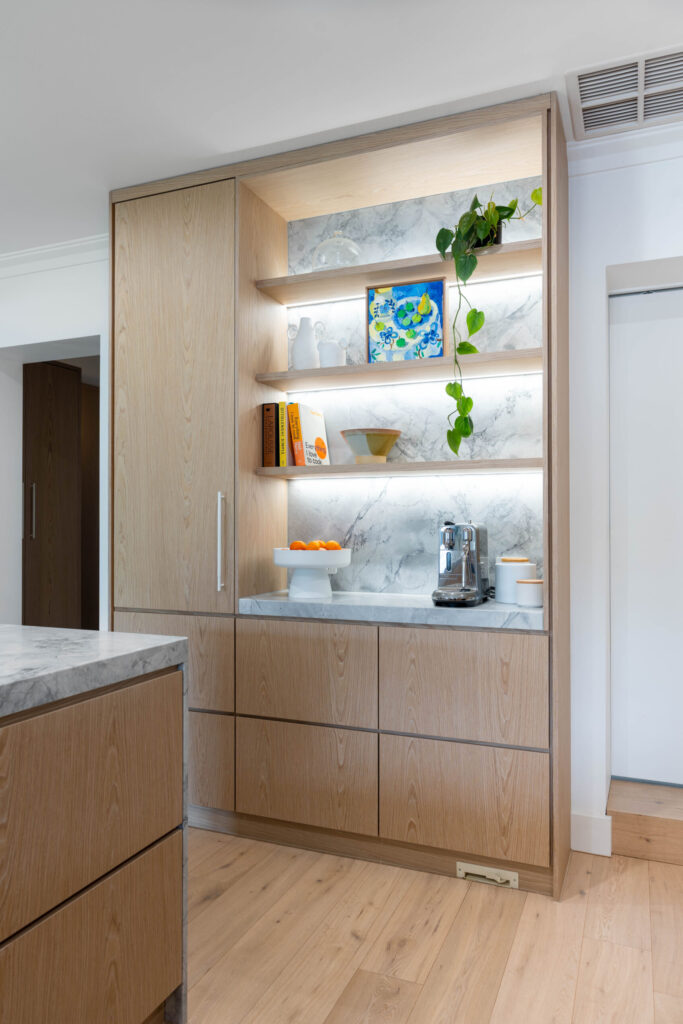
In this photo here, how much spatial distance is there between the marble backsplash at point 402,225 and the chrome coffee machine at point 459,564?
1160 millimetres

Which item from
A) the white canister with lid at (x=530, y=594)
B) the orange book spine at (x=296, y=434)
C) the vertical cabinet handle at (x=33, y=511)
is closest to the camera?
the white canister with lid at (x=530, y=594)

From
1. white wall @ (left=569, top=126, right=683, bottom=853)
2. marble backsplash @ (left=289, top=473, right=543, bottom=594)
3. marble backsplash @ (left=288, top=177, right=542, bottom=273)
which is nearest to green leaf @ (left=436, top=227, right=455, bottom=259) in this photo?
marble backsplash @ (left=288, top=177, right=542, bottom=273)

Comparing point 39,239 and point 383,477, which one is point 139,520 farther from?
point 39,239

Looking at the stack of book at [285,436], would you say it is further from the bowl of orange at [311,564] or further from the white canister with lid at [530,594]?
the white canister with lid at [530,594]

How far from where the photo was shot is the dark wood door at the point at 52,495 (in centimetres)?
476

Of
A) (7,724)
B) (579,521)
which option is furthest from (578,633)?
(7,724)

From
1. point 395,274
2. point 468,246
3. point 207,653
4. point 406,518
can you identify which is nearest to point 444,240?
point 468,246

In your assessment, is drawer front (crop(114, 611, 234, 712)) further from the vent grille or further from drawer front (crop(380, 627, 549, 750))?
the vent grille

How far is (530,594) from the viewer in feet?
7.71

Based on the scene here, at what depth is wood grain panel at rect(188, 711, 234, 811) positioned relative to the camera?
267cm

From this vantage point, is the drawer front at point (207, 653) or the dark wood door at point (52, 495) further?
the dark wood door at point (52, 495)

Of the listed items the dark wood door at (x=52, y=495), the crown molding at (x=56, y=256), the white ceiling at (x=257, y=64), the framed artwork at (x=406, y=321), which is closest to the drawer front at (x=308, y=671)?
the framed artwork at (x=406, y=321)

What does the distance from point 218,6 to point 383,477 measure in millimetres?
1656

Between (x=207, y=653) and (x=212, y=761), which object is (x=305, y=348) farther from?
(x=212, y=761)
